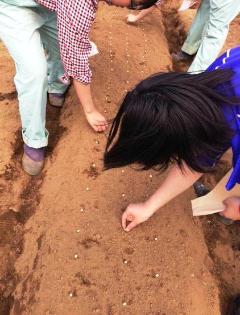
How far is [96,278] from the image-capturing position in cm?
183

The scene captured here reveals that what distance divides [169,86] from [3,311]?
1.41 metres

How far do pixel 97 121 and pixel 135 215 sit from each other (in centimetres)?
74

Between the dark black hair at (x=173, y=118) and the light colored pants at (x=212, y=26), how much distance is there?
1.72 m

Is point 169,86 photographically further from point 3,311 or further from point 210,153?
point 3,311

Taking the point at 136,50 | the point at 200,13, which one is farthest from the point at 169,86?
the point at 200,13

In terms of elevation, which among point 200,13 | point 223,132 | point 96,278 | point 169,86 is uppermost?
point 169,86

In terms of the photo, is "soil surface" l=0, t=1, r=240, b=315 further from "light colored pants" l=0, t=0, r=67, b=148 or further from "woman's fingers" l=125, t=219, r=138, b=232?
"light colored pants" l=0, t=0, r=67, b=148

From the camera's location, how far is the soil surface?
1802 mm

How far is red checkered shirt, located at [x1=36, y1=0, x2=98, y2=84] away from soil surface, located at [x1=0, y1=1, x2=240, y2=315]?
1.99 ft

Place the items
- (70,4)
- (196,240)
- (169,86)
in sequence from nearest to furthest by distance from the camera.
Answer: (169,86) → (70,4) → (196,240)

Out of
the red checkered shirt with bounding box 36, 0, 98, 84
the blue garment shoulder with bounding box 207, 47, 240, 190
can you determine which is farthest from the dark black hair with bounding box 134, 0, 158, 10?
the blue garment shoulder with bounding box 207, 47, 240, 190

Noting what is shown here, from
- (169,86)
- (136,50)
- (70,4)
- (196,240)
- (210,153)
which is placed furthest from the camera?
A: (136,50)

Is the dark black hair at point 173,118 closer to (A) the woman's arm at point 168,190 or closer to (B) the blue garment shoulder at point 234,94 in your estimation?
(B) the blue garment shoulder at point 234,94

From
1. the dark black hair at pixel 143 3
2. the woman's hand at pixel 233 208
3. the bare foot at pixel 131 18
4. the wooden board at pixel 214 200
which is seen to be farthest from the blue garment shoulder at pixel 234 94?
the bare foot at pixel 131 18
